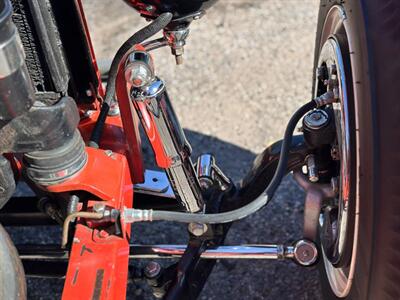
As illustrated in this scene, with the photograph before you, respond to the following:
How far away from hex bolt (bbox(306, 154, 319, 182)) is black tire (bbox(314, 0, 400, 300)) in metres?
0.22

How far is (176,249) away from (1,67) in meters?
0.62

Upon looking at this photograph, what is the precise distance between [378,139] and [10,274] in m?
0.63

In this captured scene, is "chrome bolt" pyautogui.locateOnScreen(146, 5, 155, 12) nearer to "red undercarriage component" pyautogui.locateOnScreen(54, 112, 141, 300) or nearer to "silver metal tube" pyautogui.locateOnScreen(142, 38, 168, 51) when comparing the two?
"silver metal tube" pyautogui.locateOnScreen(142, 38, 168, 51)

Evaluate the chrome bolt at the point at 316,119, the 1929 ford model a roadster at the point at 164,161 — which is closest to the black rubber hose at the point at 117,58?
the 1929 ford model a roadster at the point at 164,161

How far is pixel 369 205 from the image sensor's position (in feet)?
3.76

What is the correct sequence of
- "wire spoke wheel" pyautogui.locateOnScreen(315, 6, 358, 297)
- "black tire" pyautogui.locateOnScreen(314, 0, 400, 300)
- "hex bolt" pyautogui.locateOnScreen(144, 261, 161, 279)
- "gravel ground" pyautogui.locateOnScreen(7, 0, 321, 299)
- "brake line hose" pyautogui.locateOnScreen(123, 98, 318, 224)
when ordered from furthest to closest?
"gravel ground" pyautogui.locateOnScreen(7, 0, 321, 299) < "hex bolt" pyautogui.locateOnScreen(144, 261, 161, 279) < "brake line hose" pyautogui.locateOnScreen(123, 98, 318, 224) < "wire spoke wheel" pyautogui.locateOnScreen(315, 6, 358, 297) < "black tire" pyautogui.locateOnScreen(314, 0, 400, 300)

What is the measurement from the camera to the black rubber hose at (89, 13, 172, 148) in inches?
53.6

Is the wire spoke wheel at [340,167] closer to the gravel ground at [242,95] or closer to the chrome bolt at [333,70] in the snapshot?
the chrome bolt at [333,70]

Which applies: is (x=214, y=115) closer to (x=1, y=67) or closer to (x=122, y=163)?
(x=122, y=163)

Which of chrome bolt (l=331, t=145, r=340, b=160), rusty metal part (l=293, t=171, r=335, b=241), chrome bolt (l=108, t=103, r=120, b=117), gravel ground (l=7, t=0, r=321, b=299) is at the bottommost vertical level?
gravel ground (l=7, t=0, r=321, b=299)

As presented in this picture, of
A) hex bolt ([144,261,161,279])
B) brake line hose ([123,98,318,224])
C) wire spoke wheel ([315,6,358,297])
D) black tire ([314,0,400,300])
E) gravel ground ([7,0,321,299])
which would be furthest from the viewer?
gravel ground ([7,0,321,299])

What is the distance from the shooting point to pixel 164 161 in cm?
141

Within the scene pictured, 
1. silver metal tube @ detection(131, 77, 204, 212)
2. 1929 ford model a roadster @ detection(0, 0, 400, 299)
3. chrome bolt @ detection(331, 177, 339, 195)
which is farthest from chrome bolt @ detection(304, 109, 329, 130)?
silver metal tube @ detection(131, 77, 204, 212)

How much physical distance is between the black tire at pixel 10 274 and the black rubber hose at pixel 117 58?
0.99 feet
